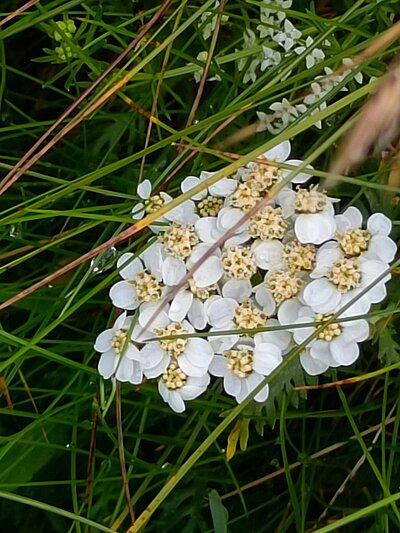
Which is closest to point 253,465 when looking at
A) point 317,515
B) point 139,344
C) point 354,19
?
point 317,515

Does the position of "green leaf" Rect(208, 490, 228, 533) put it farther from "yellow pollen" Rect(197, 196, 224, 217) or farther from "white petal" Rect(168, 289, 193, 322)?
"yellow pollen" Rect(197, 196, 224, 217)

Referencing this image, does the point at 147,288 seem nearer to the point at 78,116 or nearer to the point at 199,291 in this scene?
the point at 199,291

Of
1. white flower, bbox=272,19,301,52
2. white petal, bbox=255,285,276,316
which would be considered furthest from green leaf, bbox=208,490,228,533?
white flower, bbox=272,19,301,52

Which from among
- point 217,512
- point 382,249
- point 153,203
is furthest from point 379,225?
point 217,512

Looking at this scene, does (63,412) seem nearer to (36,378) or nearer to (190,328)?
(36,378)

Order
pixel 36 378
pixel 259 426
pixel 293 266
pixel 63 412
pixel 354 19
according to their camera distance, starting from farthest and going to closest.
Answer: pixel 36 378, pixel 63 412, pixel 354 19, pixel 259 426, pixel 293 266
